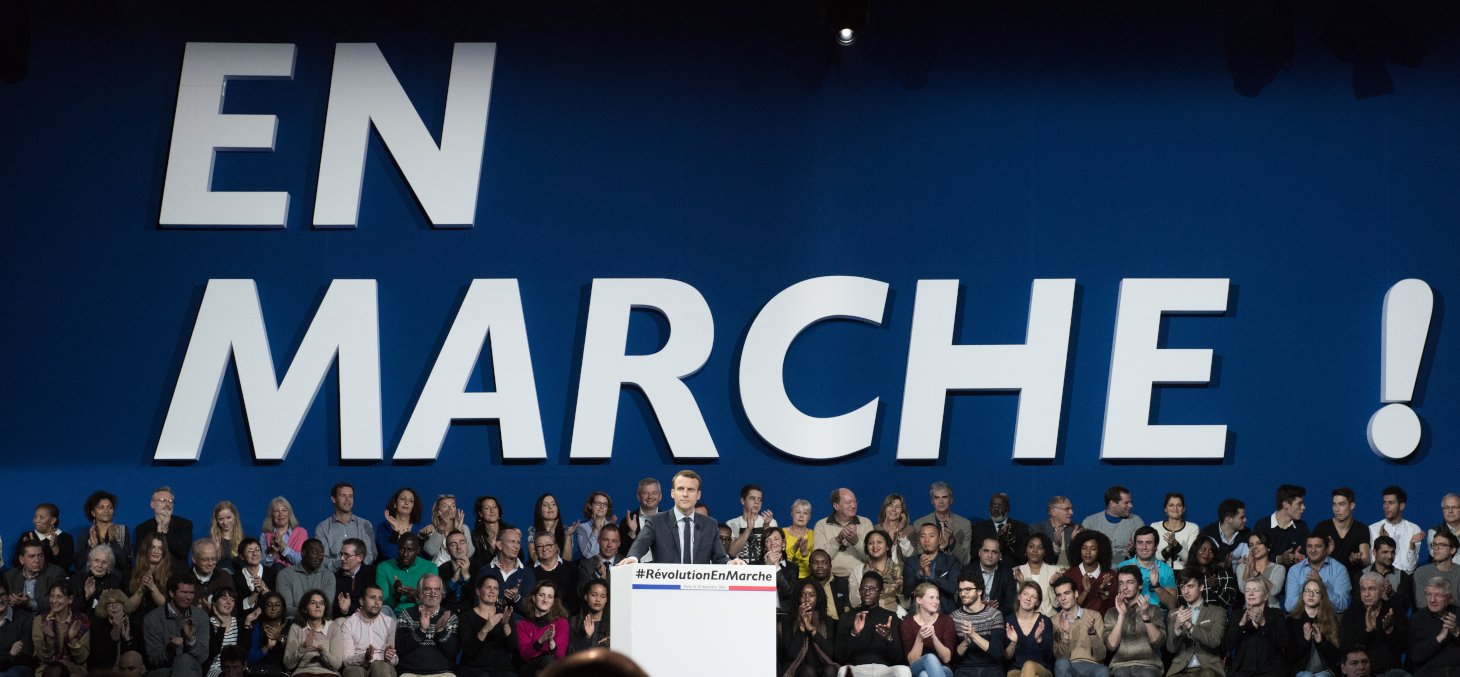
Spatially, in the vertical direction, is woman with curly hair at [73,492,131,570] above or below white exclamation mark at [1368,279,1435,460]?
below

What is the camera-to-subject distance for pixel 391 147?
10.6m

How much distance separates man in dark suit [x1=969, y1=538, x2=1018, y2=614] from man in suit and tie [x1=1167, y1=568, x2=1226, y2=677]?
1.11 metres

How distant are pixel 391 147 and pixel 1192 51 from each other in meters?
6.75

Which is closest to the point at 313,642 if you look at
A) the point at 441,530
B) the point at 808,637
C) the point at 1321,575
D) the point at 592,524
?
the point at 441,530

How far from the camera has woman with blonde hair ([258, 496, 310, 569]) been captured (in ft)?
31.7

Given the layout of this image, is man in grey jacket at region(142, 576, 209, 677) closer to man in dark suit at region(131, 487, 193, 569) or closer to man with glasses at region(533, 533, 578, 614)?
man in dark suit at region(131, 487, 193, 569)

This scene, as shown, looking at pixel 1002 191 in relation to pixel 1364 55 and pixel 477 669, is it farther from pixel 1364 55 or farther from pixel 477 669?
pixel 477 669

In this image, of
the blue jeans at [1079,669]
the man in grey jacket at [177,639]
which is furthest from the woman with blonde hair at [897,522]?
the man in grey jacket at [177,639]

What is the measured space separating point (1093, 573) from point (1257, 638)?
1.15 meters

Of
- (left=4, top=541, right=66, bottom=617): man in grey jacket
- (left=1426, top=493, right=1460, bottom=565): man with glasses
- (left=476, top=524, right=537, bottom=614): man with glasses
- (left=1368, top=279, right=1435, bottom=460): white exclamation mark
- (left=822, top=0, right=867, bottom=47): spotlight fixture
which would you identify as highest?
(left=822, top=0, right=867, bottom=47): spotlight fixture

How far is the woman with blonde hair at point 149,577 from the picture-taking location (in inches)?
358

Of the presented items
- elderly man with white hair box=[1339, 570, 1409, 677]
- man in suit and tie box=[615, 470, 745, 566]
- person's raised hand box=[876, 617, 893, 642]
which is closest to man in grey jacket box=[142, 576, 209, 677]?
man in suit and tie box=[615, 470, 745, 566]

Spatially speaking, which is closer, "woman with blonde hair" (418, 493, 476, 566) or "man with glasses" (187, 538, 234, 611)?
"man with glasses" (187, 538, 234, 611)

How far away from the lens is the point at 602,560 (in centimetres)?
923
